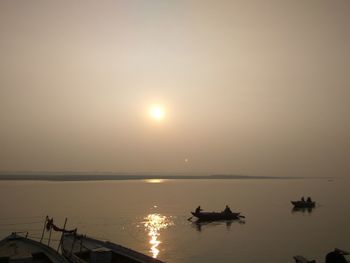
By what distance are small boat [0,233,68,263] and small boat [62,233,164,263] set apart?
55.4 inches

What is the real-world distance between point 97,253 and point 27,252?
24.2 ft

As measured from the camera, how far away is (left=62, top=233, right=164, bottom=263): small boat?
23.2 metres

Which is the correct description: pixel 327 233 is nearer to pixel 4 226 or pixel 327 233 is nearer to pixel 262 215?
pixel 262 215

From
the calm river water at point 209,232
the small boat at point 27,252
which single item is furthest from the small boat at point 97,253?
the calm river water at point 209,232

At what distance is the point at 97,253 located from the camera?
23203 mm

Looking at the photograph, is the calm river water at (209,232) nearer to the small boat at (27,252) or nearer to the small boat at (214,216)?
the small boat at (214,216)

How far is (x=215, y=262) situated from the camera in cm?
3584

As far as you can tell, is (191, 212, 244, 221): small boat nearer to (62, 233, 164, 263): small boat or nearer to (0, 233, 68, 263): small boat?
(62, 233, 164, 263): small boat

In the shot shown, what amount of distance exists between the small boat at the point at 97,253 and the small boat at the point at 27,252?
4.62 ft

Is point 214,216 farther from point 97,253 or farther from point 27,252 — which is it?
point 97,253

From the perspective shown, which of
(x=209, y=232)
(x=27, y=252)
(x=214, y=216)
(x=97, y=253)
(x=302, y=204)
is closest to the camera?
(x=97, y=253)

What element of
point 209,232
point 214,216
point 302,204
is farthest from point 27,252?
point 302,204

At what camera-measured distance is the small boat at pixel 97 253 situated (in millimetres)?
23250

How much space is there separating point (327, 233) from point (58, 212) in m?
52.8
